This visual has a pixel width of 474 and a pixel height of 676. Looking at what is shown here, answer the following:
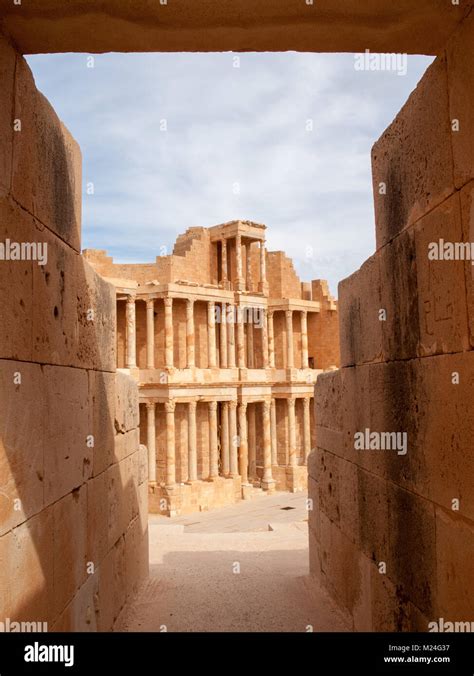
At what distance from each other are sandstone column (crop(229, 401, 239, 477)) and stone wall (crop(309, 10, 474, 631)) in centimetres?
1947

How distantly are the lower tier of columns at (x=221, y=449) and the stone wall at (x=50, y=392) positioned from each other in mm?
17133

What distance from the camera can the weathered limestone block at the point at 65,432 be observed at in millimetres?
3789

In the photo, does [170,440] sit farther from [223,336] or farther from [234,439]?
[223,336]

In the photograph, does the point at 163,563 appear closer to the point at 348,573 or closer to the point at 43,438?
the point at 348,573

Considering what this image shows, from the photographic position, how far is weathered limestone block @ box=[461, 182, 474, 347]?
9.80 ft

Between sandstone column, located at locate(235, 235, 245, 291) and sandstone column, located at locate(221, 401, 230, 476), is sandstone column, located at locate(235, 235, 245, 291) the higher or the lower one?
the higher one

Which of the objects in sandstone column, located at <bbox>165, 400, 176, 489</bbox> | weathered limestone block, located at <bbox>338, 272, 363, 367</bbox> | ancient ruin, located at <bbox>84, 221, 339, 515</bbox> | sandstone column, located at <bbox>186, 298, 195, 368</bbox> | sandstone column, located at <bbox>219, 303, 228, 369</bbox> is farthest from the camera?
sandstone column, located at <bbox>219, 303, 228, 369</bbox>

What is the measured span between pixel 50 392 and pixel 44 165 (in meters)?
1.57

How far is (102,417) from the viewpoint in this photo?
5.56 m

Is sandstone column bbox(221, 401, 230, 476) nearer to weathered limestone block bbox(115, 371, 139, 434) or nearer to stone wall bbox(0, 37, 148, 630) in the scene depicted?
weathered limestone block bbox(115, 371, 139, 434)

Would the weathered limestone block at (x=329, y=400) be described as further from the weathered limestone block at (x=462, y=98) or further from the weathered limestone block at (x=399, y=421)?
the weathered limestone block at (x=462, y=98)

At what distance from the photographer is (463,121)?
3.06 m

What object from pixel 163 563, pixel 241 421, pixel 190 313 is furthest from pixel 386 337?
pixel 241 421
